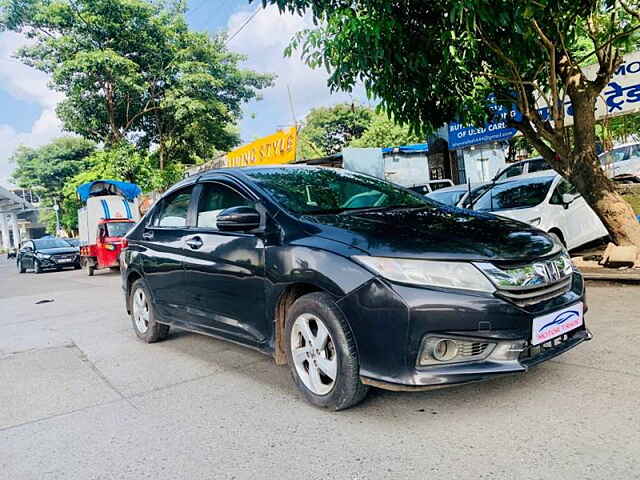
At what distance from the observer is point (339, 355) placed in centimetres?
299

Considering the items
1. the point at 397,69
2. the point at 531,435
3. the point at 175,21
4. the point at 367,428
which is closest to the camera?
the point at 531,435

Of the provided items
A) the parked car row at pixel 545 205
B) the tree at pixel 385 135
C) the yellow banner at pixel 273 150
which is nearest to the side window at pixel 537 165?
the parked car row at pixel 545 205

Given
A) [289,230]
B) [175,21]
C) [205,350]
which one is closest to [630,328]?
[289,230]

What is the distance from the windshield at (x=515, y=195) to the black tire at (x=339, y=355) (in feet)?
20.2

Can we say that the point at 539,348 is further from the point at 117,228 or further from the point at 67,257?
the point at 67,257

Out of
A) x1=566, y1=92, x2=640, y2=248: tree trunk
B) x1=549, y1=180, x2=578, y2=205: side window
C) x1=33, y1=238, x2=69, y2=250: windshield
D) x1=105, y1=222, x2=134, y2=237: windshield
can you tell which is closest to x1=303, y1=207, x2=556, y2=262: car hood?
x1=566, y1=92, x2=640, y2=248: tree trunk

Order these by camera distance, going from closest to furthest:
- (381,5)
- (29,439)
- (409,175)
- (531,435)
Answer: (531,435), (29,439), (381,5), (409,175)

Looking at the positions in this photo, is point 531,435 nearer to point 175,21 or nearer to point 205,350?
point 205,350

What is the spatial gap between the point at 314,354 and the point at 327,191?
1309mm

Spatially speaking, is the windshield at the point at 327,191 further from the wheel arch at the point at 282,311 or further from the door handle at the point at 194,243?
the door handle at the point at 194,243

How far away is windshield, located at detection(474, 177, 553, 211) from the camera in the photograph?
8398mm

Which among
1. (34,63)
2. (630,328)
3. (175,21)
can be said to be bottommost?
(630,328)

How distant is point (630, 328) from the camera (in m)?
4.47

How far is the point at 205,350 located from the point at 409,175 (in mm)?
15183
